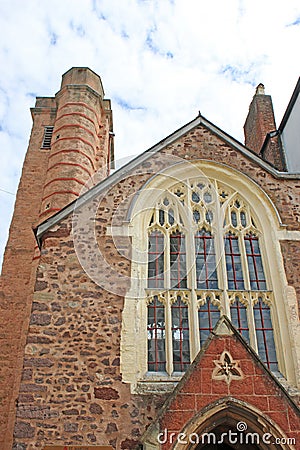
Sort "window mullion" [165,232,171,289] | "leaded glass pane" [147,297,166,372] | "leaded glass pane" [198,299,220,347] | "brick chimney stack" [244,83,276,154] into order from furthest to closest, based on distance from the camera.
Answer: "brick chimney stack" [244,83,276,154]
"window mullion" [165,232,171,289]
"leaded glass pane" [198,299,220,347]
"leaded glass pane" [147,297,166,372]

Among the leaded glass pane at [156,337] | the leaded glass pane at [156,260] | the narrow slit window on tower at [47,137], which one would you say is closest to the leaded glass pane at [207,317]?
the leaded glass pane at [156,337]

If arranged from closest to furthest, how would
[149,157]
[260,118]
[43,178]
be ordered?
[149,157] < [43,178] < [260,118]

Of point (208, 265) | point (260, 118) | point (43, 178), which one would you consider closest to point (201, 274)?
point (208, 265)

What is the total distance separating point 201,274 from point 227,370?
2.76 metres

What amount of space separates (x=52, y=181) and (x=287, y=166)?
783 cm

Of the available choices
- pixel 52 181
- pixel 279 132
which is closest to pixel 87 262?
pixel 52 181

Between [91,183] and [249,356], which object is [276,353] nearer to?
[249,356]

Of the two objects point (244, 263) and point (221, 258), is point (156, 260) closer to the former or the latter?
point (221, 258)

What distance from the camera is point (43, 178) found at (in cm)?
1566

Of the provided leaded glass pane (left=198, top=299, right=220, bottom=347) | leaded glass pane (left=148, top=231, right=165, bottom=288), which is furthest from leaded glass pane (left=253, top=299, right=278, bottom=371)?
leaded glass pane (left=148, top=231, right=165, bottom=288)

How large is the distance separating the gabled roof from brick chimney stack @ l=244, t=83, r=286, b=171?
3950 mm

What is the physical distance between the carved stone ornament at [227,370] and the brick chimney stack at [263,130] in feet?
29.4
